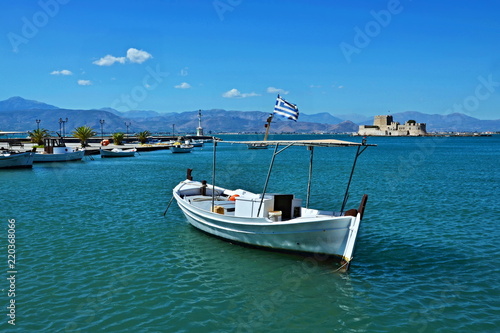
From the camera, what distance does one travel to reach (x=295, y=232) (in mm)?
15109

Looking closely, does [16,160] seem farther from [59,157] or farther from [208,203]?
[208,203]

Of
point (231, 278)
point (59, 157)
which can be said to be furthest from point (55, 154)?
point (231, 278)

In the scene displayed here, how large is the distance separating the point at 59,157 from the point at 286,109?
58592mm

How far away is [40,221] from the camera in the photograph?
22281 mm

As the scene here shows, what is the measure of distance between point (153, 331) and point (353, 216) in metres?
7.58

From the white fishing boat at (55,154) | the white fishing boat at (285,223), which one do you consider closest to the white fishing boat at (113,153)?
the white fishing boat at (55,154)

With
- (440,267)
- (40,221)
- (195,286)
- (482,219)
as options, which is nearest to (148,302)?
(195,286)

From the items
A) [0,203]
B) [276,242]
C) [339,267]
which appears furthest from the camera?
[0,203]

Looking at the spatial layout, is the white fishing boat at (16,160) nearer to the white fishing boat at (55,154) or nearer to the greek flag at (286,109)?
the white fishing boat at (55,154)

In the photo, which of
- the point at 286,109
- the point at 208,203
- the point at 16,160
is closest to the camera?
the point at 286,109

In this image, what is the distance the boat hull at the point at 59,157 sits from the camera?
62469 mm

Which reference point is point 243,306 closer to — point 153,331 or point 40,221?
point 153,331

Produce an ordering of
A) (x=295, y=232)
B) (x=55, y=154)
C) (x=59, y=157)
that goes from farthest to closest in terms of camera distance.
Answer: (x=59, y=157) → (x=55, y=154) → (x=295, y=232)

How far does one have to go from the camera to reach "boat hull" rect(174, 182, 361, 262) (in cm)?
1406
